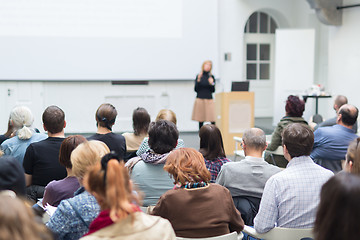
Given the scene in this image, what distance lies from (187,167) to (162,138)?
33.4 inches

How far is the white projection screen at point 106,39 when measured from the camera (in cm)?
803

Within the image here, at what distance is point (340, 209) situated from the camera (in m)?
1.15

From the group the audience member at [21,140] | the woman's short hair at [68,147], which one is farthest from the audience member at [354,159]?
the audience member at [21,140]

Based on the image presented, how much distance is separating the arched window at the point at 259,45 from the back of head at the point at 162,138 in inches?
301

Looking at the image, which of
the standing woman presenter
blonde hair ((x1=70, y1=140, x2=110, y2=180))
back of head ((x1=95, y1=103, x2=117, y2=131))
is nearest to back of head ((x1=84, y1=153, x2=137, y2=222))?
blonde hair ((x1=70, y1=140, x2=110, y2=180))

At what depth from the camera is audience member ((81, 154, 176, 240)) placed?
4.69 ft

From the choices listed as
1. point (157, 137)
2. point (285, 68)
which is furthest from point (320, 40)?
point (157, 137)

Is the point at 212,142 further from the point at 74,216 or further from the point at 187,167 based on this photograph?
the point at 74,216

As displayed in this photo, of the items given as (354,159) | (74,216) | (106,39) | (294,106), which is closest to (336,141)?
(294,106)

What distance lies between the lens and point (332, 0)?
8.21 meters

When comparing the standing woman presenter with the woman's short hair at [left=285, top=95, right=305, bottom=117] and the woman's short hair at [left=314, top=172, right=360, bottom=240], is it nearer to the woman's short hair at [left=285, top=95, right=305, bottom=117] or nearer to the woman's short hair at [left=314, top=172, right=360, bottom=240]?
the woman's short hair at [left=285, top=95, right=305, bottom=117]

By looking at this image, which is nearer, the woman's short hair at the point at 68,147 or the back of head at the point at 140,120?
the woman's short hair at the point at 68,147

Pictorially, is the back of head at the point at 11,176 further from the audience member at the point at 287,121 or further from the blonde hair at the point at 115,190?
the audience member at the point at 287,121

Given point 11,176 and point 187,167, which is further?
point 187,167
